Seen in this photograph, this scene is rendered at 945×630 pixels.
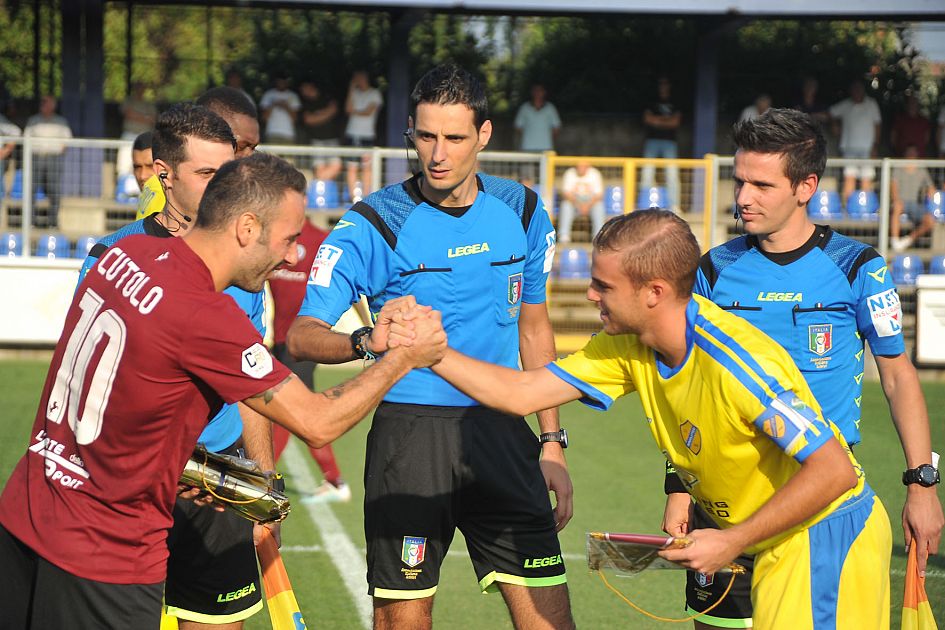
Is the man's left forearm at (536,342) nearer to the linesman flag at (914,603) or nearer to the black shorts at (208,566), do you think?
the black shorts at (208,566)

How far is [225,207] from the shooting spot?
3.60 metres

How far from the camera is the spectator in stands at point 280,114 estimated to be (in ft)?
68.9

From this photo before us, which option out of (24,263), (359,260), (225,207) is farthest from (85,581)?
(24,263)

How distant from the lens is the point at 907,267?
16.7 m

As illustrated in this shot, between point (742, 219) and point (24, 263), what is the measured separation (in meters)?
12.4

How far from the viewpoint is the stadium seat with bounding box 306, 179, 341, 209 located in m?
16.7

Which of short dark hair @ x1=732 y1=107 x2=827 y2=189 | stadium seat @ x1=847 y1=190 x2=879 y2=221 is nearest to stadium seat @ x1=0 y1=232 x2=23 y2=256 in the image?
stadium seat @ x1=847 y1=190 x2=879 y2=221

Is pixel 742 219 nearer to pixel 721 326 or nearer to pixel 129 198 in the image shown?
pixel 721 326

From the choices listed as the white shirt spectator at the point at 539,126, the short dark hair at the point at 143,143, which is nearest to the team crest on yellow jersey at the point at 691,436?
the short dark hair at the point at 143,143

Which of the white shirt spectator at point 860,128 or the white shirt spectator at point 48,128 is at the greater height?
the white shirt spectator at point 860,128

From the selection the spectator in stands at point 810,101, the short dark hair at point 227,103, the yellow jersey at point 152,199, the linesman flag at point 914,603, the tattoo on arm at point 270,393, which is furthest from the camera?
the spectator in stands at point 810,101

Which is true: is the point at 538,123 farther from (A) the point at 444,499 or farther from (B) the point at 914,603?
(B) the point at 914,603

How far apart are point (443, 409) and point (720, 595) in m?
1.27

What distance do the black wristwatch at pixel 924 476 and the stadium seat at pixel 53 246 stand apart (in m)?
13.4
